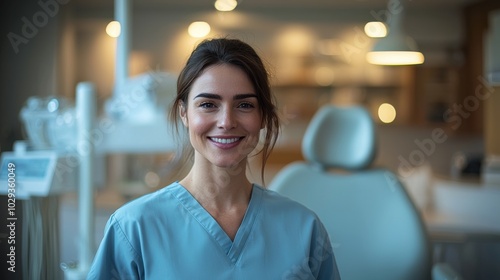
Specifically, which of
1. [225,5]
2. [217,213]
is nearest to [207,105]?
[217,213]

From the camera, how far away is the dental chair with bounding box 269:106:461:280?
1.98m

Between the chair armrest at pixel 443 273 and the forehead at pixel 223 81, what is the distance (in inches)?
38.2

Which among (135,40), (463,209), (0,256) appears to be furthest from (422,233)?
(135,40)

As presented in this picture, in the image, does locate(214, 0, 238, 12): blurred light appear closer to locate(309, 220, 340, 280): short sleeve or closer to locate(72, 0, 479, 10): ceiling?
locate(72, 0, 479, 10): ceiling

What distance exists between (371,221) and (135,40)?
467cm

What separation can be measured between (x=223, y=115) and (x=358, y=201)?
1.02m

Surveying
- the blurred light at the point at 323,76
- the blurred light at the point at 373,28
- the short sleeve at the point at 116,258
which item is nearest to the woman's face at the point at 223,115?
the short sleeve at the point at 116,258

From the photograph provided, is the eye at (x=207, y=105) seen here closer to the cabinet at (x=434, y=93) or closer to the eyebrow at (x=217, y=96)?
the eyebrow at (x=217, y=96)

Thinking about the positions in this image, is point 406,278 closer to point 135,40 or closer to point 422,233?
point 422,233

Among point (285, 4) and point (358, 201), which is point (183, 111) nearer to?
point (358, 201)

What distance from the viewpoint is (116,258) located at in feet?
3.87

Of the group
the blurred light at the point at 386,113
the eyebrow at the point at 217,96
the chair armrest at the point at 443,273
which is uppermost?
the blurred light at the point at 386,113

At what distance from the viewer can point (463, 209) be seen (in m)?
3.74

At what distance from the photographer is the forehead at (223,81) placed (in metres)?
1.19
